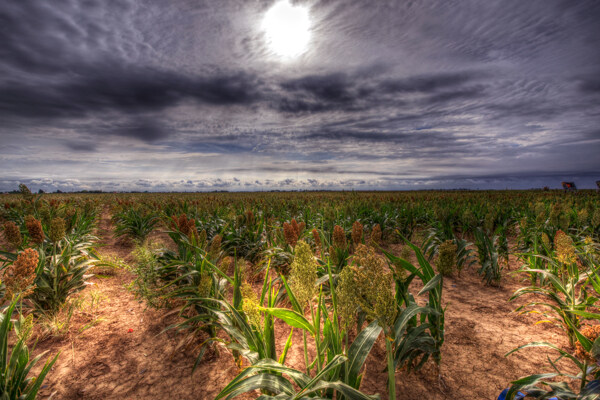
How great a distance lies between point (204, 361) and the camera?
3.01 meters

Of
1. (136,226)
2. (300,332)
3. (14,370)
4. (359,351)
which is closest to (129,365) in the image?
(14,370)

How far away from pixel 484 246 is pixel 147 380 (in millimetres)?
6068

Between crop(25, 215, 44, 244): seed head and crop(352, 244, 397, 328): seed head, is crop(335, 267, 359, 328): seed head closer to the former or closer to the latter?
crop(352, 244, 397, 328): seed head

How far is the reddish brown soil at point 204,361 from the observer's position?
2521 millimetres

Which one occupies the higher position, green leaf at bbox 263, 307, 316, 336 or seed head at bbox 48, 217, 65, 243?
seed head at bbox 48, 217, 65, 243

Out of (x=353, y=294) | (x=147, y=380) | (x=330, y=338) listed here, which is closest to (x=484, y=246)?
(x=330, y=338)

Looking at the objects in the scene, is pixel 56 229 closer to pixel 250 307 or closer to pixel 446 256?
pixel 250 307

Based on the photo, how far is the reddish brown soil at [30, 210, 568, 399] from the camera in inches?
99.3

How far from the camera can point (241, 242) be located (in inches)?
241

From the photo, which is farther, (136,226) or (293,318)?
(136,226)

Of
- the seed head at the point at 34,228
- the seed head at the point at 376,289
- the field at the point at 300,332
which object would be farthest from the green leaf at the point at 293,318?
the seed head at the point at 34,228

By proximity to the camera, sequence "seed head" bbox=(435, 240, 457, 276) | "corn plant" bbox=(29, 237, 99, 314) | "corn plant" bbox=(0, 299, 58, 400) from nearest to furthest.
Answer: "corn plant" bbox=(0, 299, 58, 400)
"seed head" bbox=(435, 240, 457, 276)
"corn plant" bbox=(29, 237, 99, 314)

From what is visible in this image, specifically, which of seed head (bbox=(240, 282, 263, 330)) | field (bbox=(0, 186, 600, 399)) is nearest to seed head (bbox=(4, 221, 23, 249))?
field (bbox=(0, 186, 600, 399))

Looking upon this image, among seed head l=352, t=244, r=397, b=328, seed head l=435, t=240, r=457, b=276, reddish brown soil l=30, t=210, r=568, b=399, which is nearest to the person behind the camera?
seed head l=352, t=244, r=397, b=328
